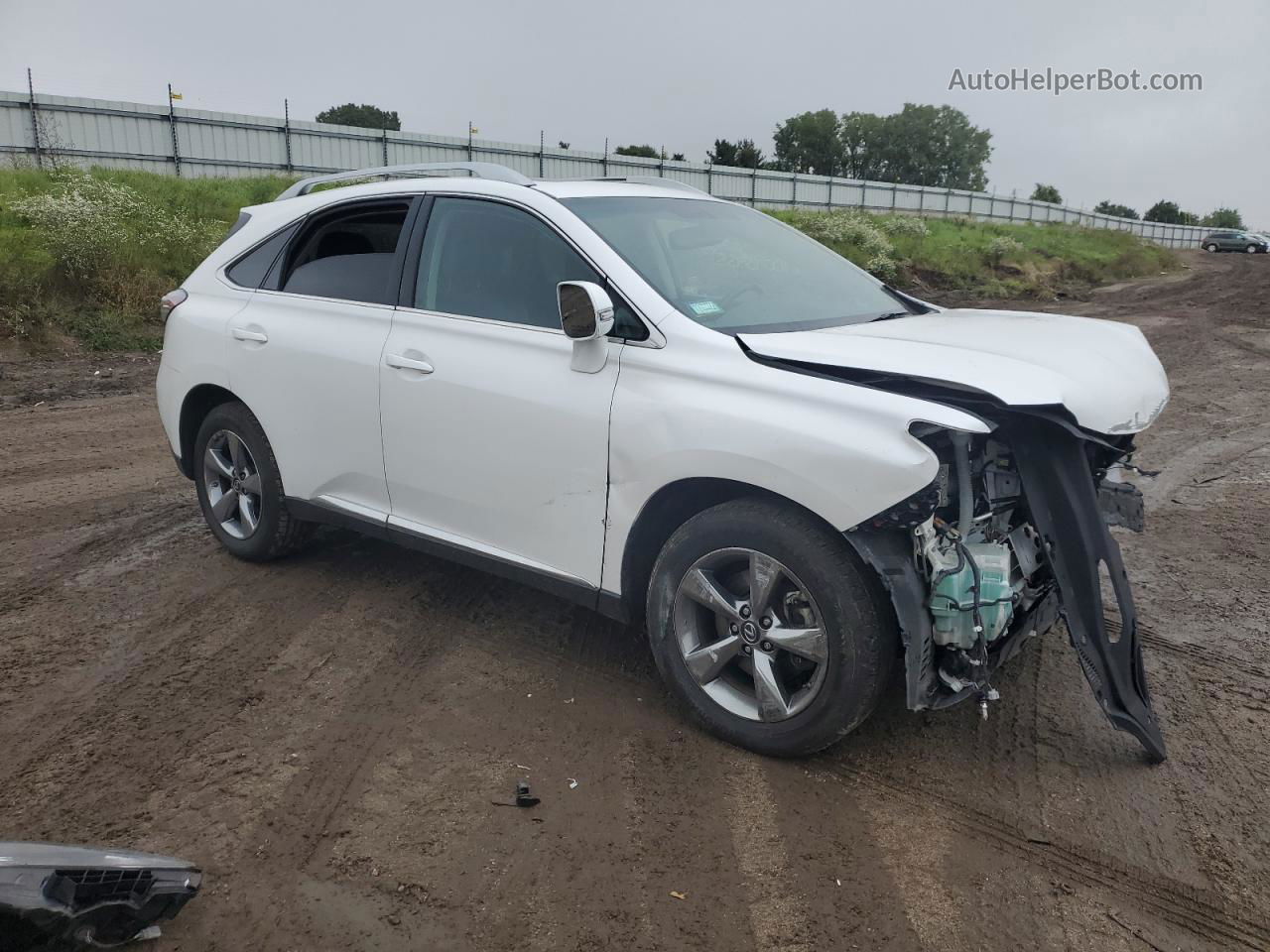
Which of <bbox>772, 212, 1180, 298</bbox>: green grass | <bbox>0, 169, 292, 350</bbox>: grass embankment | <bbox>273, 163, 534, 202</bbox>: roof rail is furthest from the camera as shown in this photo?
<bbox>772, 212, 1180, 298</bbox>: green grass

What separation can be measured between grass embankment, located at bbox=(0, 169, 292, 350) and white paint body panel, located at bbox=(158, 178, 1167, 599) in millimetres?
9023

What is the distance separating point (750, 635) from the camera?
10.6ft

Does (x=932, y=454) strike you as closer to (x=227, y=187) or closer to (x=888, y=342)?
(x=888, y=342)

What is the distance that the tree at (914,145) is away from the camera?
82.0 meters

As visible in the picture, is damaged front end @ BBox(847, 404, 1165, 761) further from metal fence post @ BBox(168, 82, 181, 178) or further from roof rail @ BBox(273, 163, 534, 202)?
metal fence post @ BBox(168, 82, 181, 178)

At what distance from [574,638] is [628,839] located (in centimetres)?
142

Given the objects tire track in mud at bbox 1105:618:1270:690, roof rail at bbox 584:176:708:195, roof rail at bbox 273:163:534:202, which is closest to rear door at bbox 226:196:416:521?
roof rail at bbox 273:163:534:202

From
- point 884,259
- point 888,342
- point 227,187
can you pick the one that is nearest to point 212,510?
point 888,342

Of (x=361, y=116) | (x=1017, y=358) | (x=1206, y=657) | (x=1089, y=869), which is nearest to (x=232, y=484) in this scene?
(x=1017, y=358)

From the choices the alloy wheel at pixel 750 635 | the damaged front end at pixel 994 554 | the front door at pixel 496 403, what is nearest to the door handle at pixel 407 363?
the front door at pixel 496 403

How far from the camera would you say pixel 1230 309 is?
18594 millimetres

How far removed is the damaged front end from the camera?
2902mm

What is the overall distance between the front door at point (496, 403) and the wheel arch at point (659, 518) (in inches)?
5.4

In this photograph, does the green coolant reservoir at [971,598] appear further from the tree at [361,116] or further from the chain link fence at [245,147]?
the tree at [361,116]
